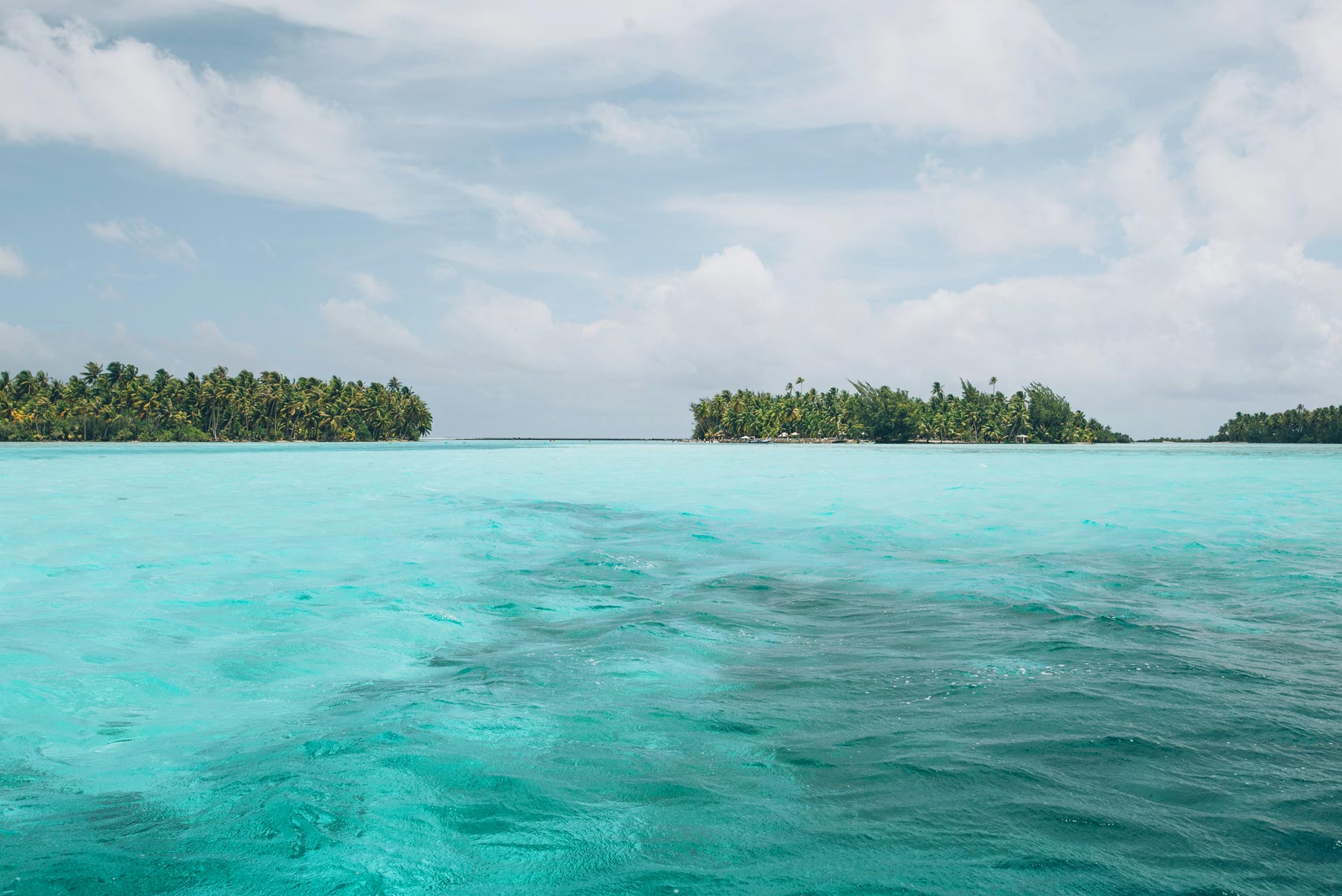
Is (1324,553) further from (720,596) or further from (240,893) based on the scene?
(240,893)

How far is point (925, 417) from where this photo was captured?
151125mm

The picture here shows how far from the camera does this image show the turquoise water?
12.3 ft

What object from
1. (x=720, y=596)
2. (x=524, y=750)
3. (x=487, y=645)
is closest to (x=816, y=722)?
(x=524, y=750)

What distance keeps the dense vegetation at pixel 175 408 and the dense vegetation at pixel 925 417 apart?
268 ft

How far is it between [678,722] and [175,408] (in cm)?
13489

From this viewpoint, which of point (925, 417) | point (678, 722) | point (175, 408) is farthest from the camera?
point (925, 417)

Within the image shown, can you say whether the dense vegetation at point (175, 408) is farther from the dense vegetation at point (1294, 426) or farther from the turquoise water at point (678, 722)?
the dense vegetation at point (1294, 426)

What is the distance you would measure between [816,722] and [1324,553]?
1298 cm

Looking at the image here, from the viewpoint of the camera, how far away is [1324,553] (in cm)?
1364

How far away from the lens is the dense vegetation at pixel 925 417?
151375mm

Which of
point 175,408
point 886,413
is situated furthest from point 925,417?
point 175,408

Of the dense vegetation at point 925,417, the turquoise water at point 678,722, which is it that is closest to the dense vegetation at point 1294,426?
the dense vegetation at point 925,417

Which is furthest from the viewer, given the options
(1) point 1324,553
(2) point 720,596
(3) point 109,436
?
(3) point 109,436

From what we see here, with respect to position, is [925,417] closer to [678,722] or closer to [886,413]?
[886,413]
